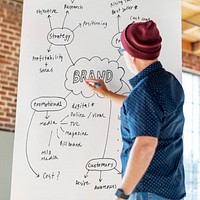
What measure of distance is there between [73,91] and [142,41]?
24.5 inches

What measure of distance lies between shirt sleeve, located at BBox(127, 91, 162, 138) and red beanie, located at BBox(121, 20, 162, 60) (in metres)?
0.20

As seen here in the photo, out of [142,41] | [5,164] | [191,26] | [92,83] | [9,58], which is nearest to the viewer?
[142,41]

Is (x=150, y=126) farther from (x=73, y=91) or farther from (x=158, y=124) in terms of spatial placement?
(x=73, y=91)

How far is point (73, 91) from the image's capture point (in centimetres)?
228

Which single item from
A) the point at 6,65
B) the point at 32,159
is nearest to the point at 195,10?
the point at 6,65

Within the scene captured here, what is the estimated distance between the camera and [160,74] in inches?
69.9

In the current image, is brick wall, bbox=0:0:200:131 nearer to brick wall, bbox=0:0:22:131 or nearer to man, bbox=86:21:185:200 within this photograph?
brick wall, bbox=0:0:22:131

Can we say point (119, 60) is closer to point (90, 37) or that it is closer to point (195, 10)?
point (90, 37)

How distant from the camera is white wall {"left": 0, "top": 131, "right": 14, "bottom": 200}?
4133 millimetres

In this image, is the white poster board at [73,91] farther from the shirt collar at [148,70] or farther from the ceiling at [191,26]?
the ceiling at [191,26]

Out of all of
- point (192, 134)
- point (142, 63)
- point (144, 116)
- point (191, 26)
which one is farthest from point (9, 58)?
→ point (192, 134)

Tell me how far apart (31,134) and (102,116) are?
38cm

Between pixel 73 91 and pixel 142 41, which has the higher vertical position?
pixel 142 41

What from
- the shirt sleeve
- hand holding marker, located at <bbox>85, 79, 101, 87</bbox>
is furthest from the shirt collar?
hand holding marker, located at <bbox>85, 79, 101, 87</bbox>
